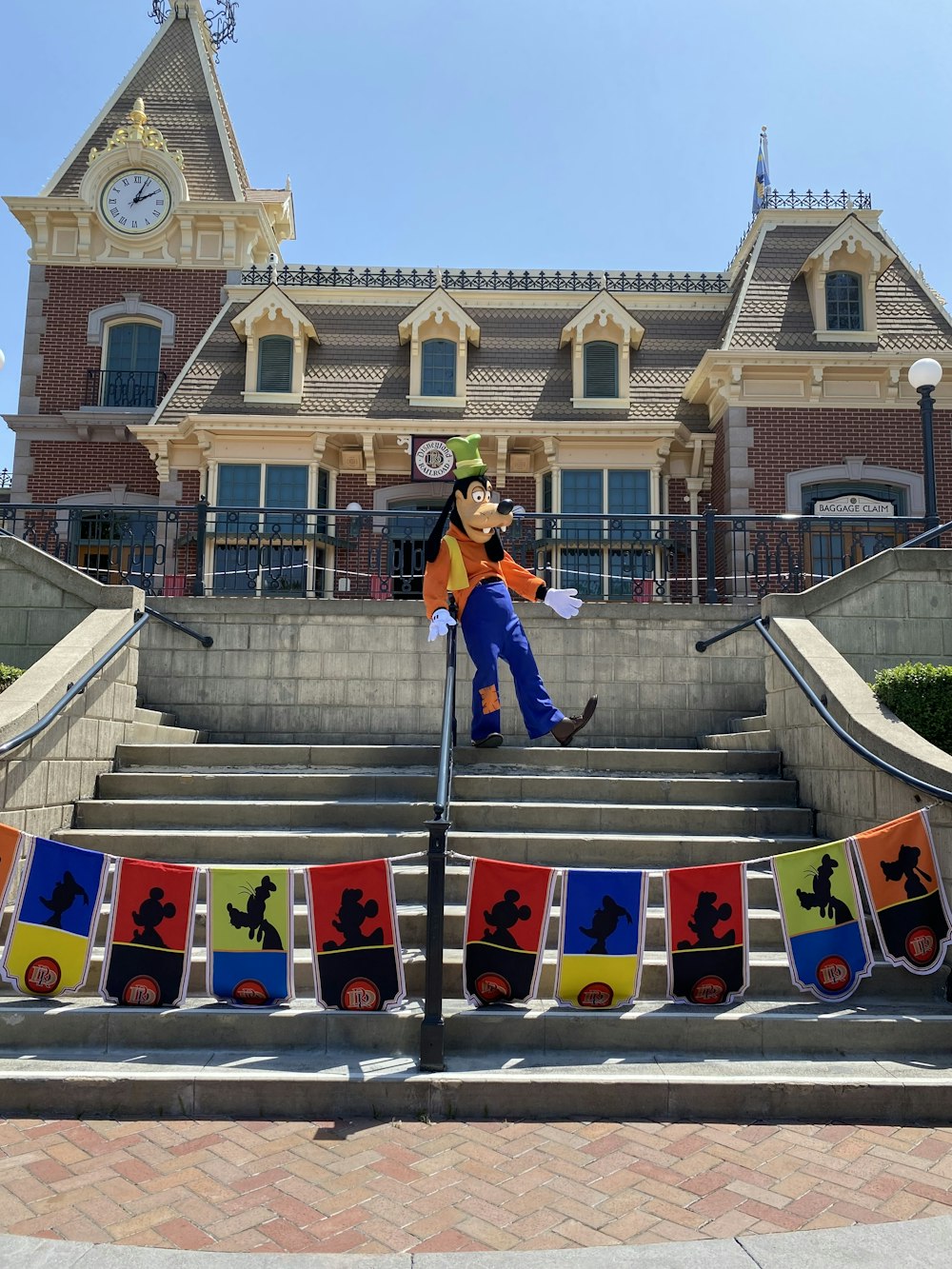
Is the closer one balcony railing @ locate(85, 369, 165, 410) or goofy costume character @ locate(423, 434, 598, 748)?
goofy costume character @ locate(423, 434, 598, 748)

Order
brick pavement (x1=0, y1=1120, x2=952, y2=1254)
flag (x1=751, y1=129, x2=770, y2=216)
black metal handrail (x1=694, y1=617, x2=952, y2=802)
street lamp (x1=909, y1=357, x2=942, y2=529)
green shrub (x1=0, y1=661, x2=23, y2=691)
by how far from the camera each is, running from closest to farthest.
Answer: brick pavement (x1=0, y1=1120, x2=952, y2=1254)
black metal handrail (x1=694, y1=617, x2=952, y2=802)
green shrub (x1=0, y1=661, x2=23, y2=691)
street lamp (x1=909, y1=357, x2=942, y2=529)
flag (x1=751, y1=129, x2=770, y2=216)

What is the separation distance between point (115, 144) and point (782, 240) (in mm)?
13939

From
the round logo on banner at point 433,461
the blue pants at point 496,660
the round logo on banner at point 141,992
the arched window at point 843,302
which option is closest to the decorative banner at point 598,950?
the round logo on banner at point 141,992

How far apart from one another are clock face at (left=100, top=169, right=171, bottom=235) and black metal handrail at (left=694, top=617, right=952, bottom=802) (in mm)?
16169

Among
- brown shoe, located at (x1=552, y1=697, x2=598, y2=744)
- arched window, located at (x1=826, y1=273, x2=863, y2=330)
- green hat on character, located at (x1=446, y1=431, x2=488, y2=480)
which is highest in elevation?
arched window, located at (x1=826, y1=273, x2=863, y2=330)

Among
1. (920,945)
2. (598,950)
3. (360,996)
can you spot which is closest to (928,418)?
(920,945)

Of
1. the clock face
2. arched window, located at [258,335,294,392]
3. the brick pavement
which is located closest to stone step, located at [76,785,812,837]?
the brick pavement

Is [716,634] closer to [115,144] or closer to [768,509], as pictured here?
[768,509]

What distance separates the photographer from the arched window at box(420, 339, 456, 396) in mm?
17922

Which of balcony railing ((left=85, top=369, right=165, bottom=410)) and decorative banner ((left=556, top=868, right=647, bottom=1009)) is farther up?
balcony railing ((left=85, top=369, right=165, bottom=410))

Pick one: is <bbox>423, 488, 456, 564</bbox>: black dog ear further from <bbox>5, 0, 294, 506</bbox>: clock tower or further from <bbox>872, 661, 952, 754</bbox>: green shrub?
<bbox>5, 0, 294, 506</bbox>: clock tower

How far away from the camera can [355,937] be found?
4.80 meters

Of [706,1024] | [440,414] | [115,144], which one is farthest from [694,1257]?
[115,144]

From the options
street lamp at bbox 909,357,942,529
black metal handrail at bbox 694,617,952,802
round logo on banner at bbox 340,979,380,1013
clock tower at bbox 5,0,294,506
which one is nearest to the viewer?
round logo on banner at bbox 340,979,380,1013
